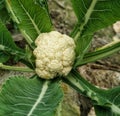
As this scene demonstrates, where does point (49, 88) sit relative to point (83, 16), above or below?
below

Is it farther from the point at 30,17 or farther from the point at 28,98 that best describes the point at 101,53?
the point at 28,98

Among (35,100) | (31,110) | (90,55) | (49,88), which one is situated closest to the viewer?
(31,110)

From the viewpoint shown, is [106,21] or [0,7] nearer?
[106,21]

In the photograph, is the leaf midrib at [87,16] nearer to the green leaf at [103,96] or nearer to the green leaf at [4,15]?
the green leaf at [103,96]

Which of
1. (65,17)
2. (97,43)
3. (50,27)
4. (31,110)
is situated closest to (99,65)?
(97,43)

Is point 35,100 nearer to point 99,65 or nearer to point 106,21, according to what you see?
point 106,21

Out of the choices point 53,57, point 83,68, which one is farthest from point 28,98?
point 83,68

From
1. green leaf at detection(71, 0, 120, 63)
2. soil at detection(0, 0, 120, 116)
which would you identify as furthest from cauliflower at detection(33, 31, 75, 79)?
soil at detection(0, 0, 120, 116)

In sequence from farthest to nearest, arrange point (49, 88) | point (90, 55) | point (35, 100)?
1. point (90, 55)
2. point (49, 88)
3. point (35, 100)
